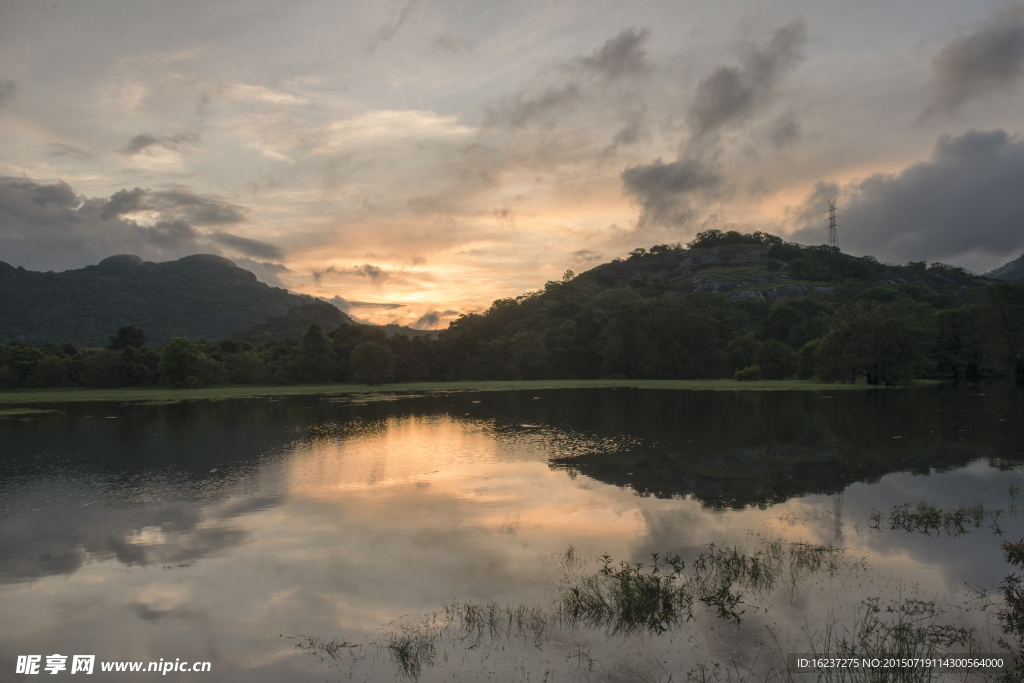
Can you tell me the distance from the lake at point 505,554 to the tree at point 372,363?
224 ft

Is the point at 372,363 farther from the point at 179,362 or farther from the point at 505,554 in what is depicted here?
the point at 505,554

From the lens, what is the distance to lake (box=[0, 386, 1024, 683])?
855 centimetres

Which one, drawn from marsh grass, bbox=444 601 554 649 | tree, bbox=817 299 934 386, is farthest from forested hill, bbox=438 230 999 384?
marsh grass, bbox=444 601 554 649

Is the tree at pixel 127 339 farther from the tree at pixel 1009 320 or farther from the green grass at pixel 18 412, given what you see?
the tree at pixel 1009 320

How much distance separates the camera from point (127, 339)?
340 ft

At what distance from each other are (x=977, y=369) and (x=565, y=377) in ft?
200

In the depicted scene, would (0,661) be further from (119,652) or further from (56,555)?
(56,555)

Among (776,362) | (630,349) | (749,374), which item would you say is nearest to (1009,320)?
(776,362)

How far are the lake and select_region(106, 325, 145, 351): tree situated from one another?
8850 cm

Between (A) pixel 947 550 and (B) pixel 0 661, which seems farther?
(A) pixel 947 550

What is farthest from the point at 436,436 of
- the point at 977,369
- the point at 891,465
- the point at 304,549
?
the point at 977,369

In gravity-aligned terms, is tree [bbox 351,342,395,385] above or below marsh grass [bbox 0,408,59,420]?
above

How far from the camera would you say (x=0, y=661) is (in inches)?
336

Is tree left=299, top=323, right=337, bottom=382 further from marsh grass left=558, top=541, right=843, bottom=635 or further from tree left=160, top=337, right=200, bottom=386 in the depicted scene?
marsh grass left=558, top=541, right=843, bottom=635
